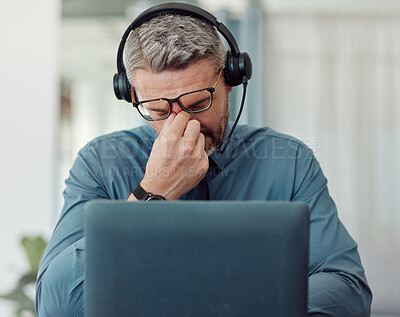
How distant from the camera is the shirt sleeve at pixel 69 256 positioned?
80 centimetres

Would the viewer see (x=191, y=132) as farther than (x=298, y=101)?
No

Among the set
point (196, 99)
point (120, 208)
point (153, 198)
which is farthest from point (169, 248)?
point (196, 99)

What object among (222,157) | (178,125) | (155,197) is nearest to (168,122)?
(178,125)

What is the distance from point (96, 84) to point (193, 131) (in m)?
3.31

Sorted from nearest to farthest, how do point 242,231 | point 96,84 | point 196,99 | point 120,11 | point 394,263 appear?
point 242,231 < point 196,99 < point 394,263 < point 120,11 < point 96,84

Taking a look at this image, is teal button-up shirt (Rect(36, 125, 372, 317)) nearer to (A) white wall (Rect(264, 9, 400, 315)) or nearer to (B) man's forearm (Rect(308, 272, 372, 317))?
(B) man's forearm (Rect(308, 272, 372, 317))

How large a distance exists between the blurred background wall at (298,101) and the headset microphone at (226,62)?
2250 millimetres

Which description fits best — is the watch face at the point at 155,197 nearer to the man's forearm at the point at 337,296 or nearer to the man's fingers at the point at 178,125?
the man's fingers at the point at 178,125

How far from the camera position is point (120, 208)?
527mm

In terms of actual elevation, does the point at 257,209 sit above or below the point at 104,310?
above

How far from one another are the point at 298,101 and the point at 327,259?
8.46ft

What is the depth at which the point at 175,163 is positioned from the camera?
2.76 feet

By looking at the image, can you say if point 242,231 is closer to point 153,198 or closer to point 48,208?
point 153,198

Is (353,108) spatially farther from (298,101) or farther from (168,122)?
(168,122)
